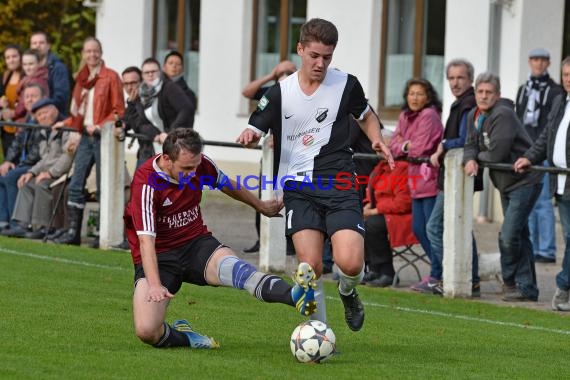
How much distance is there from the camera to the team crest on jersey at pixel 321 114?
10.1m

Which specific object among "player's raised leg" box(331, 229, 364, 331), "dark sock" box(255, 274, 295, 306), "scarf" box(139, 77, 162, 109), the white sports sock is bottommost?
the white sports sock

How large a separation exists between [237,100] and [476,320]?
1444 centimetres

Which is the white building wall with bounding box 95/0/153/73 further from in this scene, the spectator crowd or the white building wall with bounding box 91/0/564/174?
the spectator crowd

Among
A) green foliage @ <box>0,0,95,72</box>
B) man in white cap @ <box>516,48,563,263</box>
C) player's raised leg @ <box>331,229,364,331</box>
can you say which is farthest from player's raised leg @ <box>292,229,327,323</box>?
green foliage @ <box>0,0,95,72</box>

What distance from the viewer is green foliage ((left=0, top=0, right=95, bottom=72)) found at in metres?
33.9

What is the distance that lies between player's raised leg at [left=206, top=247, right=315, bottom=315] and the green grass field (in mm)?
406

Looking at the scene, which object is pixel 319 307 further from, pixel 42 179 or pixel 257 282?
pixel 42 179

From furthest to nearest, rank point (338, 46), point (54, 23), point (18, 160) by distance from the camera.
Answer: point (54, 23) < point (338, 46) < point (18, 160)

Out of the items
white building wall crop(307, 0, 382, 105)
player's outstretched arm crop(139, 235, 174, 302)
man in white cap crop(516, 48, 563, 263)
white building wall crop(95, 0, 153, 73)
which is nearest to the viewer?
player's outstretched arm crop(139, 235, 174, 302)

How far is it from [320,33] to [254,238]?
9567 mm

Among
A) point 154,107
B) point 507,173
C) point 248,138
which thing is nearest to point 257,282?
point 248,138

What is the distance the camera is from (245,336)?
35.2ft

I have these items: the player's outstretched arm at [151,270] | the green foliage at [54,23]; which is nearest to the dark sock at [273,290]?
the player's outstretched arm at [151,270]

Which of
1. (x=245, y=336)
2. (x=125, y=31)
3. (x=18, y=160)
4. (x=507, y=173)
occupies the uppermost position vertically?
(x=125, y=31)
